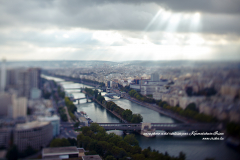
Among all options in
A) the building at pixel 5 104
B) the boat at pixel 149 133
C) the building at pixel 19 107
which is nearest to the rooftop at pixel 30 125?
the building at pixel 19 107

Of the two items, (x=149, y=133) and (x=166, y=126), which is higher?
(x=166, y=126)

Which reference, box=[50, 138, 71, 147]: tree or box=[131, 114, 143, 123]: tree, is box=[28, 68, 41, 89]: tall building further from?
box=[131, 114, 143, 123]: tree

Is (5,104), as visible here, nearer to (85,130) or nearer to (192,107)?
(85,130)

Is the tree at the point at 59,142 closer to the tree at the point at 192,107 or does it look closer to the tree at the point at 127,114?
the tree at the point at 192,107

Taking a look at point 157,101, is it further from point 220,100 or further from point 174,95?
point 220,100

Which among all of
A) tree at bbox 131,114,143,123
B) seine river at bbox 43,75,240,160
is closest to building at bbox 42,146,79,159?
seine river at bbox 43,75,240,160

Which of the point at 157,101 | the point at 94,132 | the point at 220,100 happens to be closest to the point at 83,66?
the point at 94,132

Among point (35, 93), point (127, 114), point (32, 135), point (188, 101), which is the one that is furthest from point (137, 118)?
point (32, 135)
